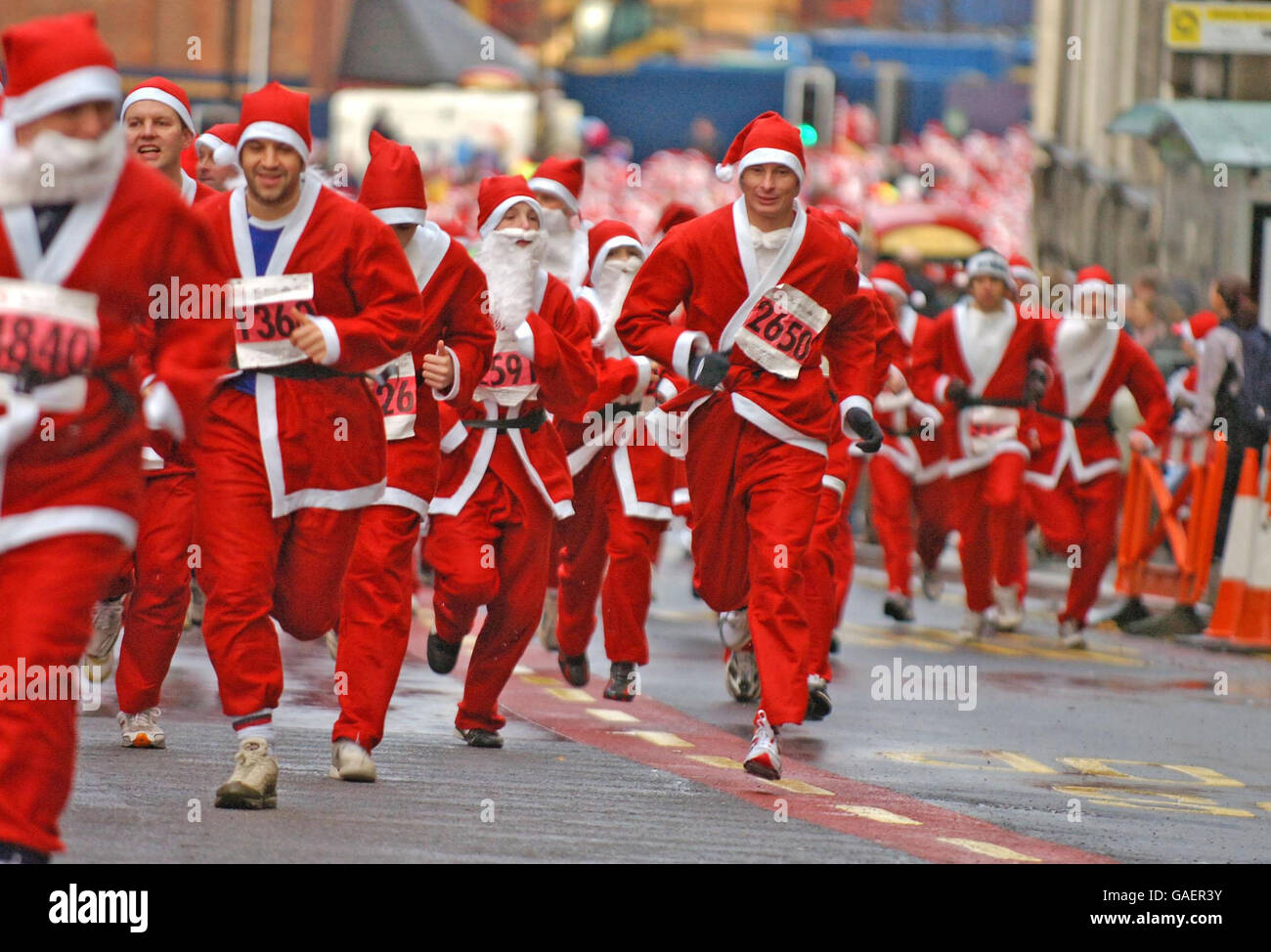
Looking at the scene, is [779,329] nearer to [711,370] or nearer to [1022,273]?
[711,370]

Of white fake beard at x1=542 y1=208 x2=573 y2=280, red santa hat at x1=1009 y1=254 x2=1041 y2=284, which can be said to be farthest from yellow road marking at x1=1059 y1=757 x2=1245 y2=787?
red santa hat at x1=1009 y1=254 x2=1041 y2=284

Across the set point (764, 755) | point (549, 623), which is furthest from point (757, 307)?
point (549, 623)

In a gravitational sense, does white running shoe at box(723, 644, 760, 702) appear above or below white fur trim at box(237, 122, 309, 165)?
below

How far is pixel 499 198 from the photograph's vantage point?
429 inches

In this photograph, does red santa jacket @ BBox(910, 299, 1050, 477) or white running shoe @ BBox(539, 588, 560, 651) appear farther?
red santa jacket @ BBox(910, 299, 1050, 477)

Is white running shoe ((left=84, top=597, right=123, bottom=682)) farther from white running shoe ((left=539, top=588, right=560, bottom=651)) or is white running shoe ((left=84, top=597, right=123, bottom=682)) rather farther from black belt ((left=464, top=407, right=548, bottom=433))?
white running shoe ((left=539, top=588, right=560, bottom=651))

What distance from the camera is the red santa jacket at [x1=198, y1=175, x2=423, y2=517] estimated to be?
852cm

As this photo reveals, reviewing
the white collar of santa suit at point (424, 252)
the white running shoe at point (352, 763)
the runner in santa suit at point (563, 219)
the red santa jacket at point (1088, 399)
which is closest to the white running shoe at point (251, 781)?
the white running shoe at point (352, 763)

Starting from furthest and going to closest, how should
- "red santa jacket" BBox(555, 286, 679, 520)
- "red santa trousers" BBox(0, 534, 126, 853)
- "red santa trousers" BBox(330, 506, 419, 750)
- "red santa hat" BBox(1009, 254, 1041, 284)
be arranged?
1. "red santa hat" BBox(1009, 254, 1041, 284)
2. "red santa jacket" BBox(555, 286, 679, 520)
3. "red santa trousers" BBox(330, 506, 419, 750)
4. "red santa trousers" BBox(0, 534, 126, 853)

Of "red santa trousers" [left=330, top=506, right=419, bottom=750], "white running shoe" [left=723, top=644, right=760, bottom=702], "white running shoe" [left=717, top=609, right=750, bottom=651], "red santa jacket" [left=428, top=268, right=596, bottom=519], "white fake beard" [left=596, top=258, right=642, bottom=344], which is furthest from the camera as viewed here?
"white fake beard" [left=596, top=258, right=642, bottom=344]

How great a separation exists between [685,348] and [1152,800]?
232 cm
